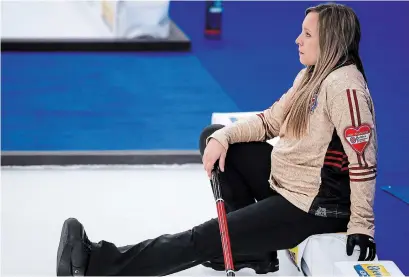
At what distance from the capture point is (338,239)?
2.60 m

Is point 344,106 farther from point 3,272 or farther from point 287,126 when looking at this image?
point 3,272

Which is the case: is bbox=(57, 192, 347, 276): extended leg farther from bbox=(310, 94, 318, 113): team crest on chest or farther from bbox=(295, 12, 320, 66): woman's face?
bbox=(295, 12, 320, 66): woman's face

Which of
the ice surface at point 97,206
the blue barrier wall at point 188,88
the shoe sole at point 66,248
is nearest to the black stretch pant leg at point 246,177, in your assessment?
the ice surface at point 97,206

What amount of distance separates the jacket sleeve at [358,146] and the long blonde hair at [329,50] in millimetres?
115

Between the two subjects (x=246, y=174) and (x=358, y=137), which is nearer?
(x=358, y=137)

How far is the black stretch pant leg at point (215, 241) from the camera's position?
8.56ft

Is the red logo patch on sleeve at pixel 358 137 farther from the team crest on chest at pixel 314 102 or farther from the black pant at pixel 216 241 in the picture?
the black pant at pixel 216 241

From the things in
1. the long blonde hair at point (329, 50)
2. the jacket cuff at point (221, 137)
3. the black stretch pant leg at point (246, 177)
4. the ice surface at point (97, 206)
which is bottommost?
the ice surface at point (97, 206)

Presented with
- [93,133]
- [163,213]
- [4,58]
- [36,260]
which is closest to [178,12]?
[4,58]

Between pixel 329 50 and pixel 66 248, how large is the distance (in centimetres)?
94

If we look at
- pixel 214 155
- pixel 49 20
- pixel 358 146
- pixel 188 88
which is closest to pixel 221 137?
pixel 214 155

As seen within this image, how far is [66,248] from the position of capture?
8.52ft

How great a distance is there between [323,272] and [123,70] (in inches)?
135

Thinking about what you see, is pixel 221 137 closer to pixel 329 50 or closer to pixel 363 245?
pixel 329 50
